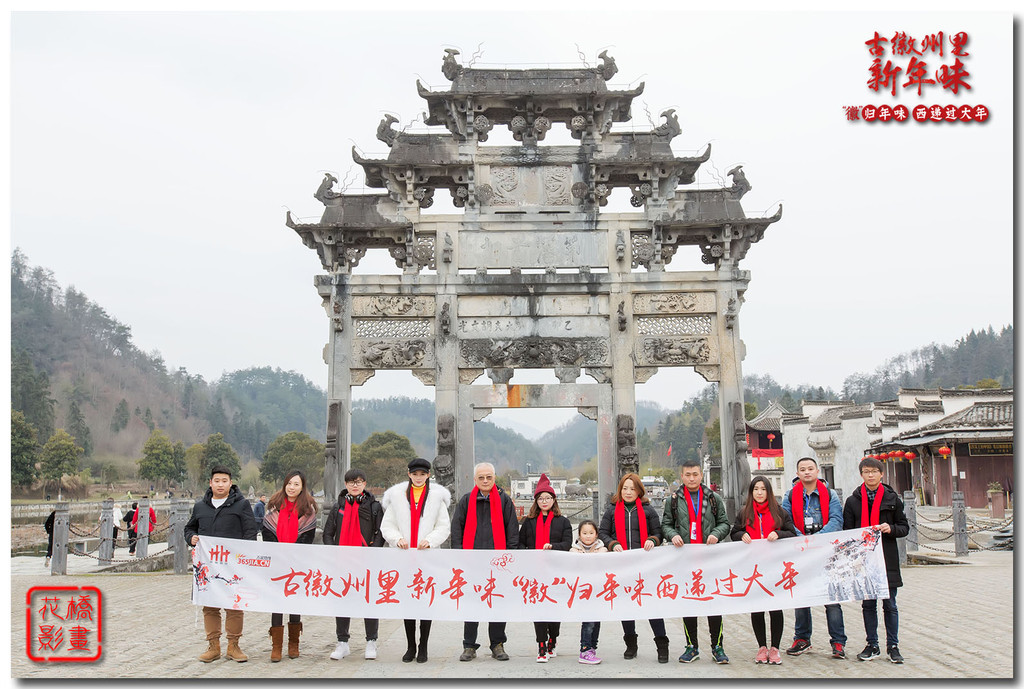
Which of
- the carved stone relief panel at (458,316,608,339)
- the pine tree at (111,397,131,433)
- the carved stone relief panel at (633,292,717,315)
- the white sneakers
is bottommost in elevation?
the white sneakers

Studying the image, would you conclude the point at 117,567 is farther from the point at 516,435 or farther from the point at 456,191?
the point at 516,435

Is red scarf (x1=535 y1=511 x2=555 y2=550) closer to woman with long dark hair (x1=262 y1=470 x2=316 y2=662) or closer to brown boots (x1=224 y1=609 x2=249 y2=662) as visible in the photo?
woman with long dark hair (x1=262 y1=470 x2=316 y2=662)

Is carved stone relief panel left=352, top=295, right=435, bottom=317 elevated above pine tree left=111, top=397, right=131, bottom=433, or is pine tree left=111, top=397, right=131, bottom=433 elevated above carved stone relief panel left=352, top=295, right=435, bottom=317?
pine tree left=111, top=397, right=131, bottom=433

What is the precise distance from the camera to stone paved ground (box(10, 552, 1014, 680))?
6.56 m

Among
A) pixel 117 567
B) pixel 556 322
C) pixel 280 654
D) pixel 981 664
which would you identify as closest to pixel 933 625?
pixel 981 664

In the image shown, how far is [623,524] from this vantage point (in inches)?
288

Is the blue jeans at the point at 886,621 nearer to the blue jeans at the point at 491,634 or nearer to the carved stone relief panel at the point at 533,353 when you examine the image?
the blue jeans at the point at 491,634

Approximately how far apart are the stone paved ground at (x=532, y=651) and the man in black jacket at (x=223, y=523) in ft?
0.88

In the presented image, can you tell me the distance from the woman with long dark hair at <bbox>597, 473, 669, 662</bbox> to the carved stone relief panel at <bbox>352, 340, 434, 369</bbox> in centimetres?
799

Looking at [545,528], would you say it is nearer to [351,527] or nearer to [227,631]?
[351,527]

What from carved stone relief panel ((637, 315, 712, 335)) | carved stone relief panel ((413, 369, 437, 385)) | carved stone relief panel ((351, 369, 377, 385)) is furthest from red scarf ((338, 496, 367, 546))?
carved stone relief panel ((637, 315, 712, 335))

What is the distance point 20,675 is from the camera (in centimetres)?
667

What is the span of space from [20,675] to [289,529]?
2.25m

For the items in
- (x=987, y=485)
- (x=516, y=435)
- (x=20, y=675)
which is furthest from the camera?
(x=516, y=435)
